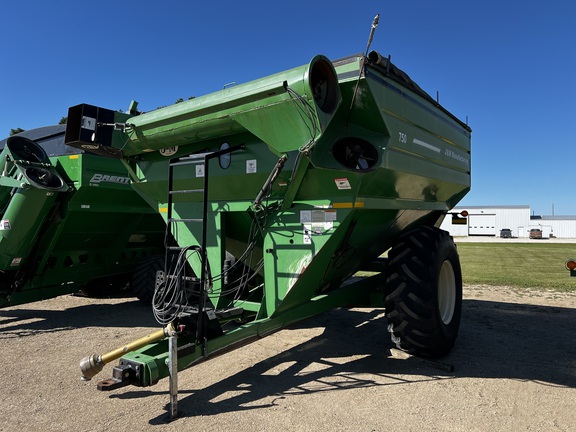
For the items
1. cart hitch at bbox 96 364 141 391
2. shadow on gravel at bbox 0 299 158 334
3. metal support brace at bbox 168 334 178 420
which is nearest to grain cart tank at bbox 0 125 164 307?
shadow on gravel at bbox 0 299 158 334

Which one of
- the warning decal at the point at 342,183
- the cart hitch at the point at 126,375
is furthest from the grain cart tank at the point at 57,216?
the warning decal at the point at 342,183

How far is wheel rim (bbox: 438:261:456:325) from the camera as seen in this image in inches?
202

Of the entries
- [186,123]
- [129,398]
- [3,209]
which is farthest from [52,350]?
[186,123]

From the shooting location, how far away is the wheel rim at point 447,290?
5133mm

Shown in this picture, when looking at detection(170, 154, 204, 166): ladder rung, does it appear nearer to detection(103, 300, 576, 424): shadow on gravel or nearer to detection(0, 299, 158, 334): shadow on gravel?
detection(103, 300, 576, 424): shadow on gravel

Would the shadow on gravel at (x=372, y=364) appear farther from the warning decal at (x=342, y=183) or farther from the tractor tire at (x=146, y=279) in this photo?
the tractor tire at (x=146, y=279)

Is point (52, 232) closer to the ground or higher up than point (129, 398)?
higher up

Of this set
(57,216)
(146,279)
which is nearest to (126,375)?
(57,216)

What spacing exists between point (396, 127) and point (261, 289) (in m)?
2.25

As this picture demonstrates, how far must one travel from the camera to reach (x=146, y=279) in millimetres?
7449

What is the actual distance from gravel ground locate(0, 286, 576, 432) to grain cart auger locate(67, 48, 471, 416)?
0.38 meters

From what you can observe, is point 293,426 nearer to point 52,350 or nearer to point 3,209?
point 52,350

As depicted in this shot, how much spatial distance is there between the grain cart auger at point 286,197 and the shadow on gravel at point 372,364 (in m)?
0.35

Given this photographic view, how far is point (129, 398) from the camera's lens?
362 cm
